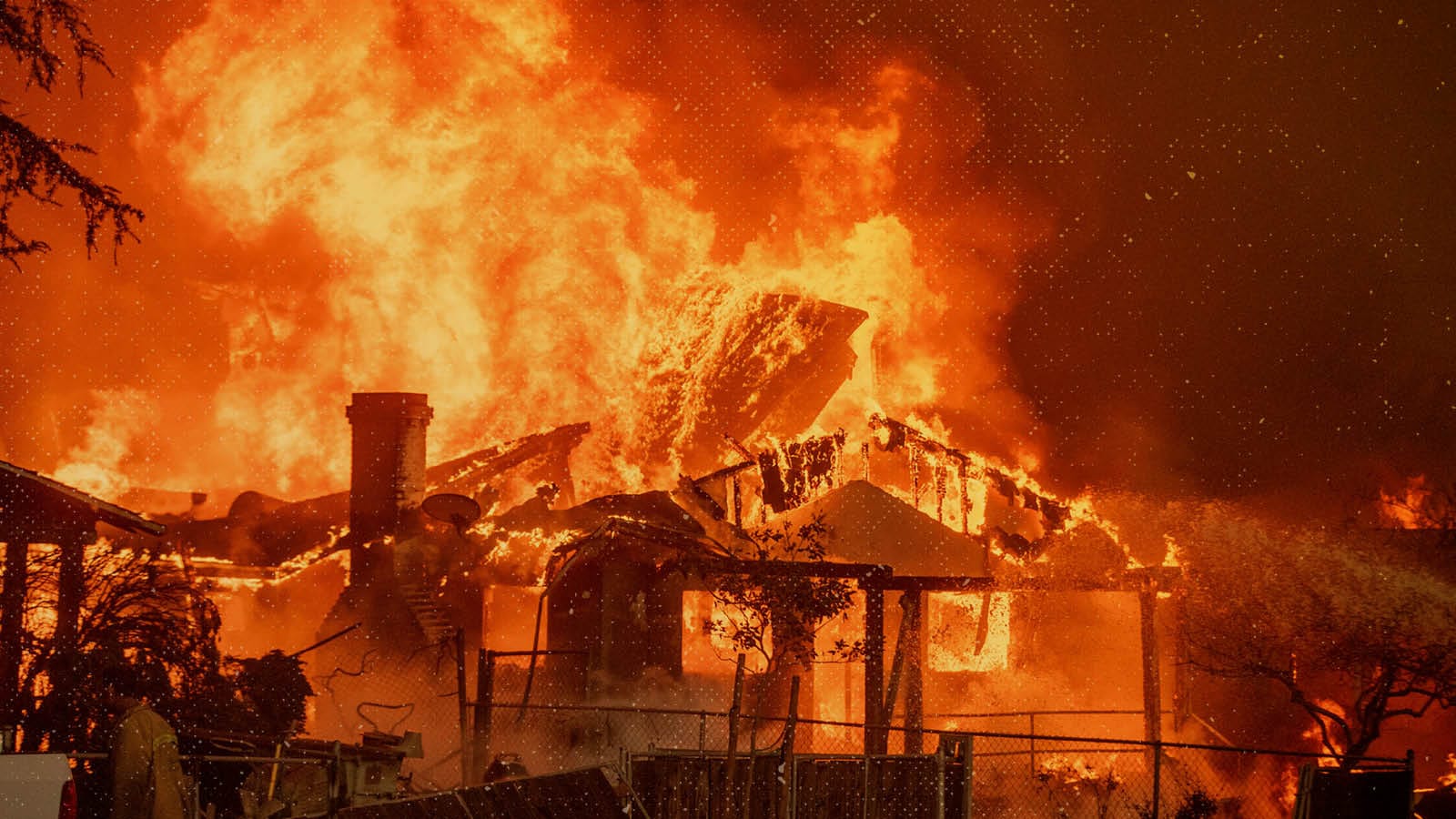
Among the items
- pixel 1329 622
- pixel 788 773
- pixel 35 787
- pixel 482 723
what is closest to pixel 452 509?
pixel 482 723

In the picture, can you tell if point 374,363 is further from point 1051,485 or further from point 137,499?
point 1051,485

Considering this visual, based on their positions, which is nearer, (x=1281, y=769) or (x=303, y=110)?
(x=1281, y=769)

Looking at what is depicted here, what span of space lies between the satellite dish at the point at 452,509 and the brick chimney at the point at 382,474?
0.56 meters

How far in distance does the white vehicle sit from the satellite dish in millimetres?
15386

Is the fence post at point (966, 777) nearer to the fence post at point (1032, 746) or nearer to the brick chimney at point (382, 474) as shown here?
the fence post at point (1032, 746)

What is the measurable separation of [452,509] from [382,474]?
5.04 feet

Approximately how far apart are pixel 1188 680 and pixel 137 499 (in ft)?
84.7

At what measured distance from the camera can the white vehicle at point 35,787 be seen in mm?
8641

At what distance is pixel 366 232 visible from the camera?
40.3m

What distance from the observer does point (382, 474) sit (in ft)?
81.9

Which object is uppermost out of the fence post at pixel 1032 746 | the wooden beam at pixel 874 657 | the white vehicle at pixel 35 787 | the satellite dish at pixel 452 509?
the satellite dish at pixel 452 509

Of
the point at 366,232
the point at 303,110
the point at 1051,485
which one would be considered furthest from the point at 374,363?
the point at 1051,485

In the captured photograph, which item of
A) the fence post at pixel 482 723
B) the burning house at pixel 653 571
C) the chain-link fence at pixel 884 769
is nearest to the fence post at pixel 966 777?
the chain-link fence at pixel 884 769

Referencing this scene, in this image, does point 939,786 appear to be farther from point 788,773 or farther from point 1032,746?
point 1032,746
